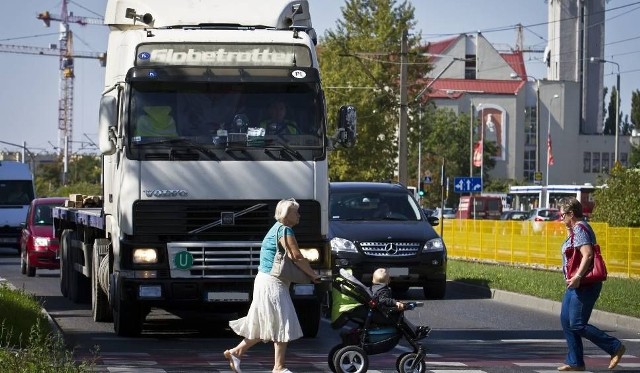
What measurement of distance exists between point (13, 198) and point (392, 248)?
26.5m

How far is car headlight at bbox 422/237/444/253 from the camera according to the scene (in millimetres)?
25109

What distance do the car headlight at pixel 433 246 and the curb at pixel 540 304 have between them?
4.57 ft

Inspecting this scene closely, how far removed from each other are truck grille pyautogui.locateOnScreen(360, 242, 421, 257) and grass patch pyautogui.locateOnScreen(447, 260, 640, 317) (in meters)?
1.99

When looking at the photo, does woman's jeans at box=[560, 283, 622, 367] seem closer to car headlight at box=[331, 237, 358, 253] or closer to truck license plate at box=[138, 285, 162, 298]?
truck license plate at box=[138, 285, 162, 298]

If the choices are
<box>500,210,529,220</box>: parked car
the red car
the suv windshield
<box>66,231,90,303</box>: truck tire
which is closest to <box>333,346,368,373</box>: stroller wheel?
<box>66,231,90,303</box>: truck tire

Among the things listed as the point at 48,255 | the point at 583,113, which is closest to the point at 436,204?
the point at 583,113

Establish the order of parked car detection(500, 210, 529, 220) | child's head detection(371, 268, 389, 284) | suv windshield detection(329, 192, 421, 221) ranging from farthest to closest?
parked car detection(500, 210, 529, 220)
suv windshield detection(329, 192, 421, 221)
child's head detection(371, 268, 389, 284)

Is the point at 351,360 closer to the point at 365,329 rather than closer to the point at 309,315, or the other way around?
the point at 365,329

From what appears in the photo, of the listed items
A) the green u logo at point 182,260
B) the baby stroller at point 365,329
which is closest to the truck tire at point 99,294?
the green u logo at point 182,260

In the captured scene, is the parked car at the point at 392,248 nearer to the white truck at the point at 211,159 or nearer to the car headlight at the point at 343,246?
the car headlight at the point at 343,246

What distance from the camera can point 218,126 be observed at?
16172mm

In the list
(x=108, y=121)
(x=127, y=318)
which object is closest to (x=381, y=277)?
(x=108, y=121)

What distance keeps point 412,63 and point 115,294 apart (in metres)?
46.0

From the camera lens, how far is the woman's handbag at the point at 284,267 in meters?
12.9
